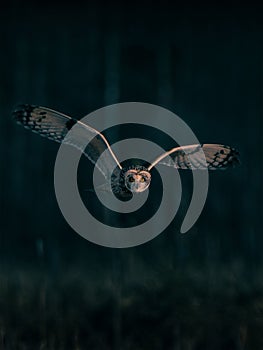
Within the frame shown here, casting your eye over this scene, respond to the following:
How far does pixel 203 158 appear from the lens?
3807 mm

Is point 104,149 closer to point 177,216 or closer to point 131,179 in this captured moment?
point 131,179

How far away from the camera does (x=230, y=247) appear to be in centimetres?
382

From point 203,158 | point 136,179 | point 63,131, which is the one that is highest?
point 63,131

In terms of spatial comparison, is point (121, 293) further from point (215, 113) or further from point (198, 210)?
point (215, 113)

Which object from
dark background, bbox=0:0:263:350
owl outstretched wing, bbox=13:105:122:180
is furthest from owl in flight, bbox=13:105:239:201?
dark background, bbox=0:0:263:350

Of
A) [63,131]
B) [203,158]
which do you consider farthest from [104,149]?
[203,158]

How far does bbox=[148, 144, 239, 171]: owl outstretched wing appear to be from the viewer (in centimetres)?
367

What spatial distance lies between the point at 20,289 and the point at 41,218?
0.42 m

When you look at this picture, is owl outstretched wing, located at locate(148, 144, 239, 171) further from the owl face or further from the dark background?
the owl face

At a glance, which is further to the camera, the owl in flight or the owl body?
the owl in flight

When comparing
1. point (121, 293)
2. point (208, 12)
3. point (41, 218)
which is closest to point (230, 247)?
point (121, 293)

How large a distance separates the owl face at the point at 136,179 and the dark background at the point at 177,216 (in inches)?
19.9

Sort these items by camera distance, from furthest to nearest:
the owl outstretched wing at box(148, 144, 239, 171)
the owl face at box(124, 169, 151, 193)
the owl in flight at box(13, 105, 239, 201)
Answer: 1. the owl outstretched wing at box(148, 144, 239, 171)
2. the owl in flight at box(13, 105, 239, 201)
3. the owl face at box(124, 169, 151, 193)

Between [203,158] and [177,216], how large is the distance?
341mm
